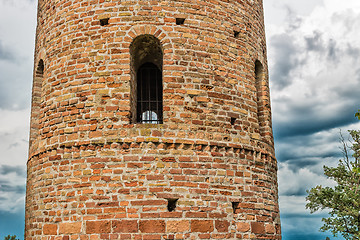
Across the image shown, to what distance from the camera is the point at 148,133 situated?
730 centimetres

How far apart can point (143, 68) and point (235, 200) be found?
3.86 m

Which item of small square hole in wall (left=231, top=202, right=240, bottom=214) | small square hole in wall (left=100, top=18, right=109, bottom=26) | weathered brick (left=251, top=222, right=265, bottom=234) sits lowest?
weathered brick (left=251, top=222, right=265, bottom=234)

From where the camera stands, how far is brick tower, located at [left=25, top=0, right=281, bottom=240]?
7086 mm

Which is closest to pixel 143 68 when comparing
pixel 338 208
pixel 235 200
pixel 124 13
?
pixel 124 13

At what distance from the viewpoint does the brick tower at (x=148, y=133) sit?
709cm

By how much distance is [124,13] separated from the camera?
313 inches

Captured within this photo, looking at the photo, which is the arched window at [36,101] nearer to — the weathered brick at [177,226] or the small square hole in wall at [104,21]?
the small square hole in wall at [104,21]

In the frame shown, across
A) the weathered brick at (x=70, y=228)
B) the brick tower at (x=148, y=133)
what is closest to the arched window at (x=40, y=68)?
the brick tower at (x=148, y=133)

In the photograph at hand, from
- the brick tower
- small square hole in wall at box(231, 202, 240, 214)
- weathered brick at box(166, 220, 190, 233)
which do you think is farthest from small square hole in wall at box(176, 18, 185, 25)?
weathered brick at box(166, 220, 190, 233)

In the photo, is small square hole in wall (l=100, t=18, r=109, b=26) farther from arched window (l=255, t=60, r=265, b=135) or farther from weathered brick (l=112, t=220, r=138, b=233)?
weathered brick (l=112, t=220, r=138, b=233)

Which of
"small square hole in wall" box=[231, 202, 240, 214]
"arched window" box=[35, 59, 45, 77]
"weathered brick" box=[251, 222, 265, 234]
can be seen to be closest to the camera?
"small square hole in wall" box=[231, 202, 240, 214]

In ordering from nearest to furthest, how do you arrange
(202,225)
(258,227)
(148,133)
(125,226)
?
(125,226), (202,225), (148,133), (258,227)

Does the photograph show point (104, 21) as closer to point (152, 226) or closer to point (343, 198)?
point (152, 226)

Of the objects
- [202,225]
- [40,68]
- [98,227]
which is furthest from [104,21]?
[202,225]
